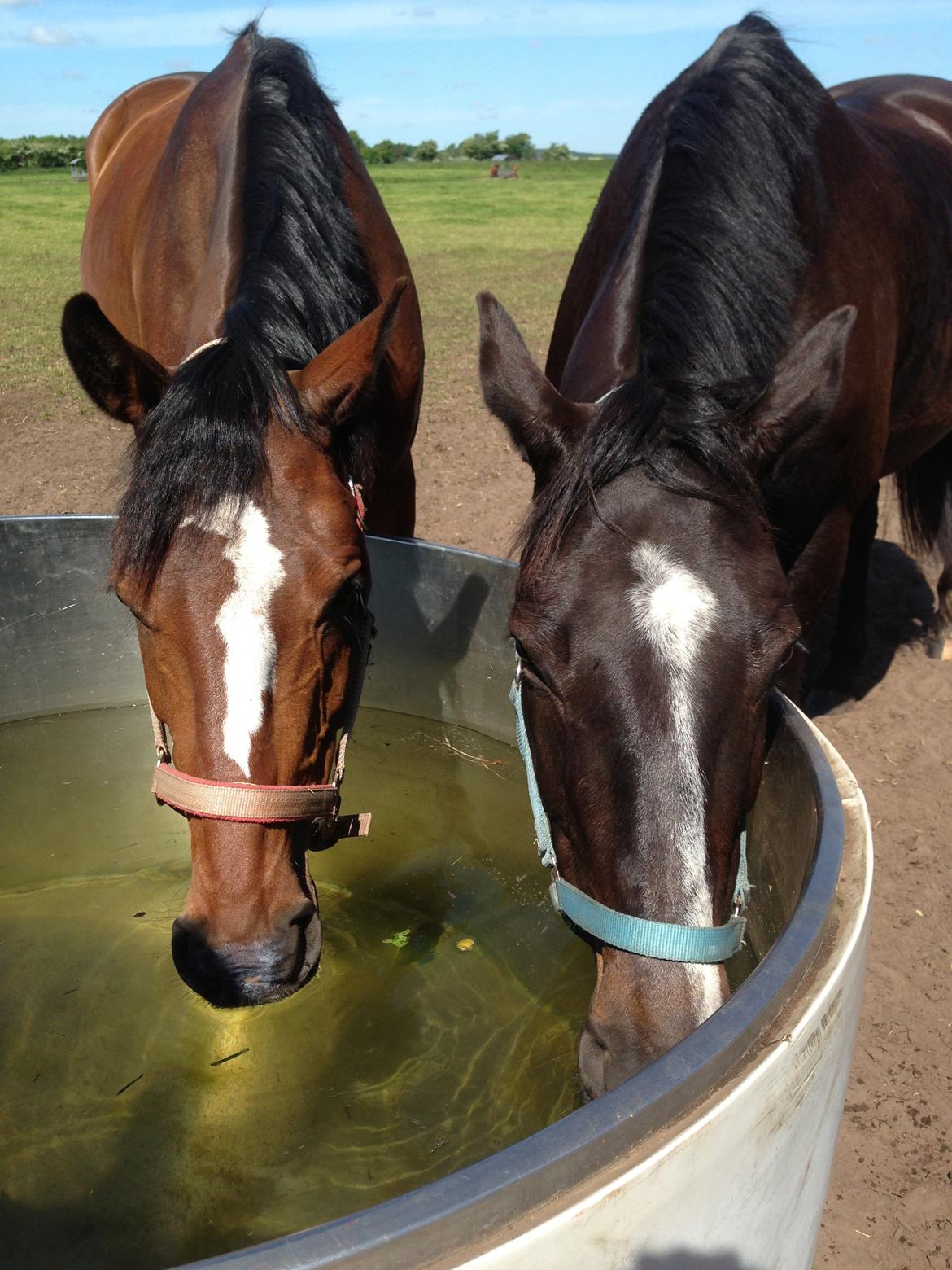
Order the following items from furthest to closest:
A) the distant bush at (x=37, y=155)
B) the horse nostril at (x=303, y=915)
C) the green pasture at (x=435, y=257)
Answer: the distant bush at (x=37, y=155) → the green pasture at (x=435, y=257) → the horse nostril at (x=303, y=915)

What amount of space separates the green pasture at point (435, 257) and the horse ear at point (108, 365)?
7.82 meters

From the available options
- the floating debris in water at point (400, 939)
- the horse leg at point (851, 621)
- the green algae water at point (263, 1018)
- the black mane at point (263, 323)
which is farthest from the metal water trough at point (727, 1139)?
the horse leg at point (851, 621)

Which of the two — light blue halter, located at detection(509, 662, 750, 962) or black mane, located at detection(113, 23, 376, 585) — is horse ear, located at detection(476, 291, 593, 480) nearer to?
black mane, located at detection(113, 23, 376, 585)

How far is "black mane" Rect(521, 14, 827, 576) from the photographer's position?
2102 mm

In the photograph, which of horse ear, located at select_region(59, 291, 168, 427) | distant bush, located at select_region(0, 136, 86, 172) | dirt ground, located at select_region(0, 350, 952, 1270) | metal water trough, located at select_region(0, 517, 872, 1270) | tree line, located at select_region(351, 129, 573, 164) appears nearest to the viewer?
metal water trough, located at select_region(0, 517, 872, 1270)

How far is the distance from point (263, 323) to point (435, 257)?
19875mm

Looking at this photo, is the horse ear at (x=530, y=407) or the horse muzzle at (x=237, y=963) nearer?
the horse muzzle at (x=237, y=963)

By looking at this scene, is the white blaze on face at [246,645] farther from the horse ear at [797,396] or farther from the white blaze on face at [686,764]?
the horse ear at [797,396]

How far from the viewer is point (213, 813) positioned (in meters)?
2.11

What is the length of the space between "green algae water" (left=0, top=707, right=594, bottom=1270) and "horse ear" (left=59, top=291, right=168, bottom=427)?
164 centimetres

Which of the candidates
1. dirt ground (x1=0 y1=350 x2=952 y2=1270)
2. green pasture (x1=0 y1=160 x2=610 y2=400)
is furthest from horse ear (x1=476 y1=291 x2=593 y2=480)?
green pasture (x1=0 y1=160 x2=610 y2=400)

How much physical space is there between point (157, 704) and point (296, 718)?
365 millimetres

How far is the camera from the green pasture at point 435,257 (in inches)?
463

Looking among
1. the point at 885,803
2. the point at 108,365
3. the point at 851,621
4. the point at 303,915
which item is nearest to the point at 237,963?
the point at 303,915
